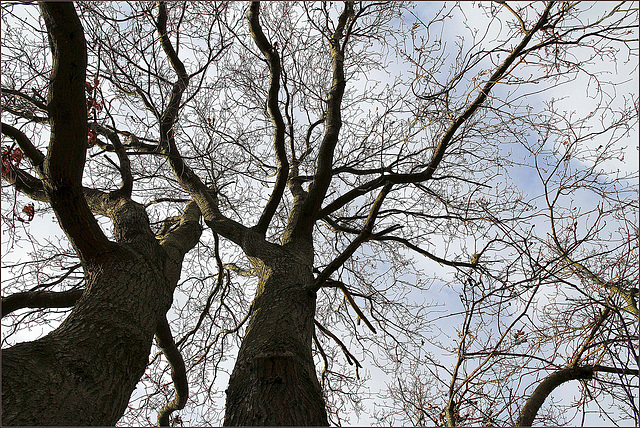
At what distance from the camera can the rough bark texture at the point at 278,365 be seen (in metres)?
1.85

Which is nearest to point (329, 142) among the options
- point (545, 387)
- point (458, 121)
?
point (458, 121)

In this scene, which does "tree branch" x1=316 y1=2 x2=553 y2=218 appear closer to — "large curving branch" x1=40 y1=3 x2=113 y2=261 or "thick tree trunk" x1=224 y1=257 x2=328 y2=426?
"thick tree trunk" x1=224 y1=257 x2=328 y2=426

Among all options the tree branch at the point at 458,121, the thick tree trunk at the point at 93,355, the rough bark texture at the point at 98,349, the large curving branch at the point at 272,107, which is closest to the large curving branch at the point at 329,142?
the large curving branch at the point at 272,107

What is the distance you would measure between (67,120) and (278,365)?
1783 mm

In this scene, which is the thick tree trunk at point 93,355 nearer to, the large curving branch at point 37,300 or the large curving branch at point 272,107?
the large curving branch at point 37,300

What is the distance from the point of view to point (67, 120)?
2.14 meters

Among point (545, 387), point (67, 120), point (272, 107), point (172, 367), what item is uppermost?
point (272, 107)

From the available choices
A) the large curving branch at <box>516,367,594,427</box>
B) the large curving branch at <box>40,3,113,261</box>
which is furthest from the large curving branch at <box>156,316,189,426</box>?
the large curving branch at <box>516,367,594,427</box>

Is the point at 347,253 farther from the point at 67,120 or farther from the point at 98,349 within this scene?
the point at 67,120

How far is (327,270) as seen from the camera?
8.36ft

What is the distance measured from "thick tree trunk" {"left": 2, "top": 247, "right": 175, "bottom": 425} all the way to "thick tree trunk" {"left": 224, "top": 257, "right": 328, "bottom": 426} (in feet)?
2.01

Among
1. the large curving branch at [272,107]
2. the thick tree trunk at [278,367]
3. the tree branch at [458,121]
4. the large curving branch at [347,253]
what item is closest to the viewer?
the thick tree trunk at [278,367]

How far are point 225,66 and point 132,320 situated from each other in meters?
3.06

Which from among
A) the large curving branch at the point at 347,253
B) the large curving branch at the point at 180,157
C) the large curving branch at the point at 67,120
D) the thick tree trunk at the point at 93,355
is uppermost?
the large curving branch at the point at 180,157
